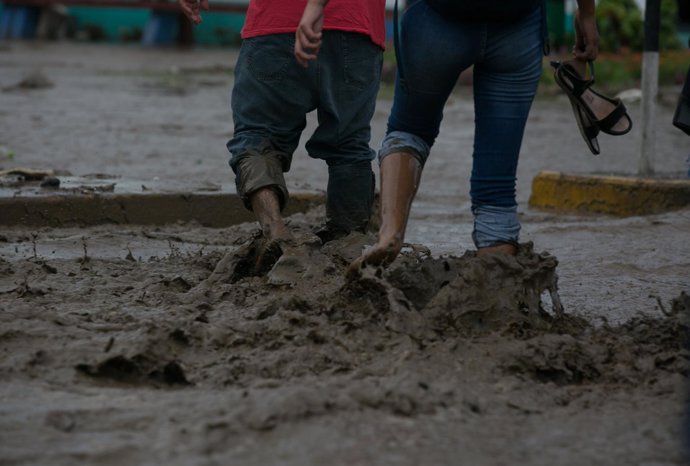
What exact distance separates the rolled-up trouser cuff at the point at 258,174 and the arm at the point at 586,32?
45.0 inches

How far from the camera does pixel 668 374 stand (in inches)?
126

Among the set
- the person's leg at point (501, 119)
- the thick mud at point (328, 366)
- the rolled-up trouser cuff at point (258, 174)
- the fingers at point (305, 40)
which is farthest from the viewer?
the rolled-up trouser cuff at point (258, 174)

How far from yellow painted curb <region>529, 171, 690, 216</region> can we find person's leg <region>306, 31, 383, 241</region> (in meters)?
2.70

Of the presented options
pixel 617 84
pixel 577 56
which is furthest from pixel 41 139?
pixel 617 84

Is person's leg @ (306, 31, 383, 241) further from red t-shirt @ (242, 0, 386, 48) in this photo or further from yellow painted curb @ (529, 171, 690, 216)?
yellow painted curb @ (529, 171, 690, 216)

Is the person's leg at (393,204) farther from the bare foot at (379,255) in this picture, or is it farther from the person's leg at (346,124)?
the person's leg at (346,124)

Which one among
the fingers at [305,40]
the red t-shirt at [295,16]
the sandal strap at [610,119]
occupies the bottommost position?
the sandal strap at [610,119]

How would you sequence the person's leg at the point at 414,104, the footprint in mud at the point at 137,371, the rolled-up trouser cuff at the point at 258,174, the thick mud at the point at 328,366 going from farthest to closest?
the rolled-up trouser cuff at the point at 258,174 < the person's leg at the point at 414,104 < the footprint in mud at the point at 137,371 < the thick mud at the point at 328,366

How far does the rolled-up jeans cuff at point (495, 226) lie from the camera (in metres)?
3.99

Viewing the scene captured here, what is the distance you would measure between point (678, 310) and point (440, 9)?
121cm

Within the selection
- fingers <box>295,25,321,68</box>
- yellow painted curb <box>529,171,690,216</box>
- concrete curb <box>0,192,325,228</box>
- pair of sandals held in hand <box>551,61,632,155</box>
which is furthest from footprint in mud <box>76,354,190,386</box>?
yellow painted curb <box>529,171,690,216</box>

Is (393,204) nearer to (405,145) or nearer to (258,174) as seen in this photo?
(405,145)

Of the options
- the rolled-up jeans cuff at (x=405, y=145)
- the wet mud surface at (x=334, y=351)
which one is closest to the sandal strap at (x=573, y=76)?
the rolled-up jeans cuff at (x=405, y=145)

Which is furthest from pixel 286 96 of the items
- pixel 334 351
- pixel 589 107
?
pixel 334 351
